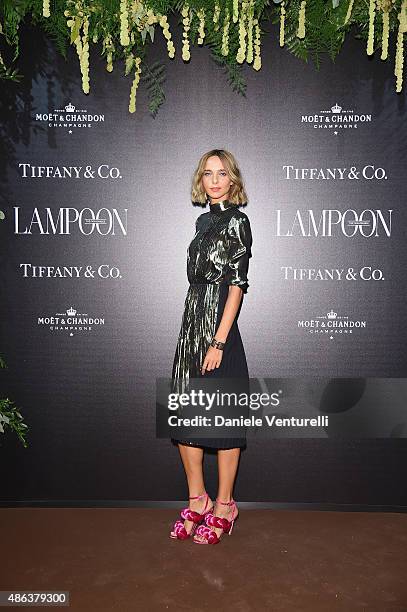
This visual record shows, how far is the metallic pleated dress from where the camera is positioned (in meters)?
2.97

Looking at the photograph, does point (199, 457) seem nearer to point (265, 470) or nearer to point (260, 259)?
point (265, 470)

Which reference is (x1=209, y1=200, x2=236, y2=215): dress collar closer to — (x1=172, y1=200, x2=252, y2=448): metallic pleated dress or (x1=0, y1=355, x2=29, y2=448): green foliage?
(x1=172, y1=200, x2=252, y2=448): metallic pleated dress

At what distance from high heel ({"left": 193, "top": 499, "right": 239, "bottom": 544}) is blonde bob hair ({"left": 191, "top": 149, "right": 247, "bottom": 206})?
61.9 inches

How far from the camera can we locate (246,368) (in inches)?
123

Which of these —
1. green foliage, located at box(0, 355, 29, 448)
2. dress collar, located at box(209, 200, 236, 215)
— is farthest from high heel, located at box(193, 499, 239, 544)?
dress collar, located at box(209, 200, 236, 215)

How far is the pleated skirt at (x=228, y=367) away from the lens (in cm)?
300

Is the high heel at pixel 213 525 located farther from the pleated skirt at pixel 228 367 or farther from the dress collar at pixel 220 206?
the dress collar at pixel 220 206

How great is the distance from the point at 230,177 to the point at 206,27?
0.87m

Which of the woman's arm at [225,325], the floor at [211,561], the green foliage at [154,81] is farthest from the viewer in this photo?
the green foliage at [154,81]

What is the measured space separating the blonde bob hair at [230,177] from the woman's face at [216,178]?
0.02 metres

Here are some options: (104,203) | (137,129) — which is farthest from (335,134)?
(104,203)

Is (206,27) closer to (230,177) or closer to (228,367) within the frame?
(230,177)

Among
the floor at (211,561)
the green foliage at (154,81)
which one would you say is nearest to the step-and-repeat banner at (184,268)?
the green foliage at (154,81)

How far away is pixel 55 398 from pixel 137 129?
5.28ft
